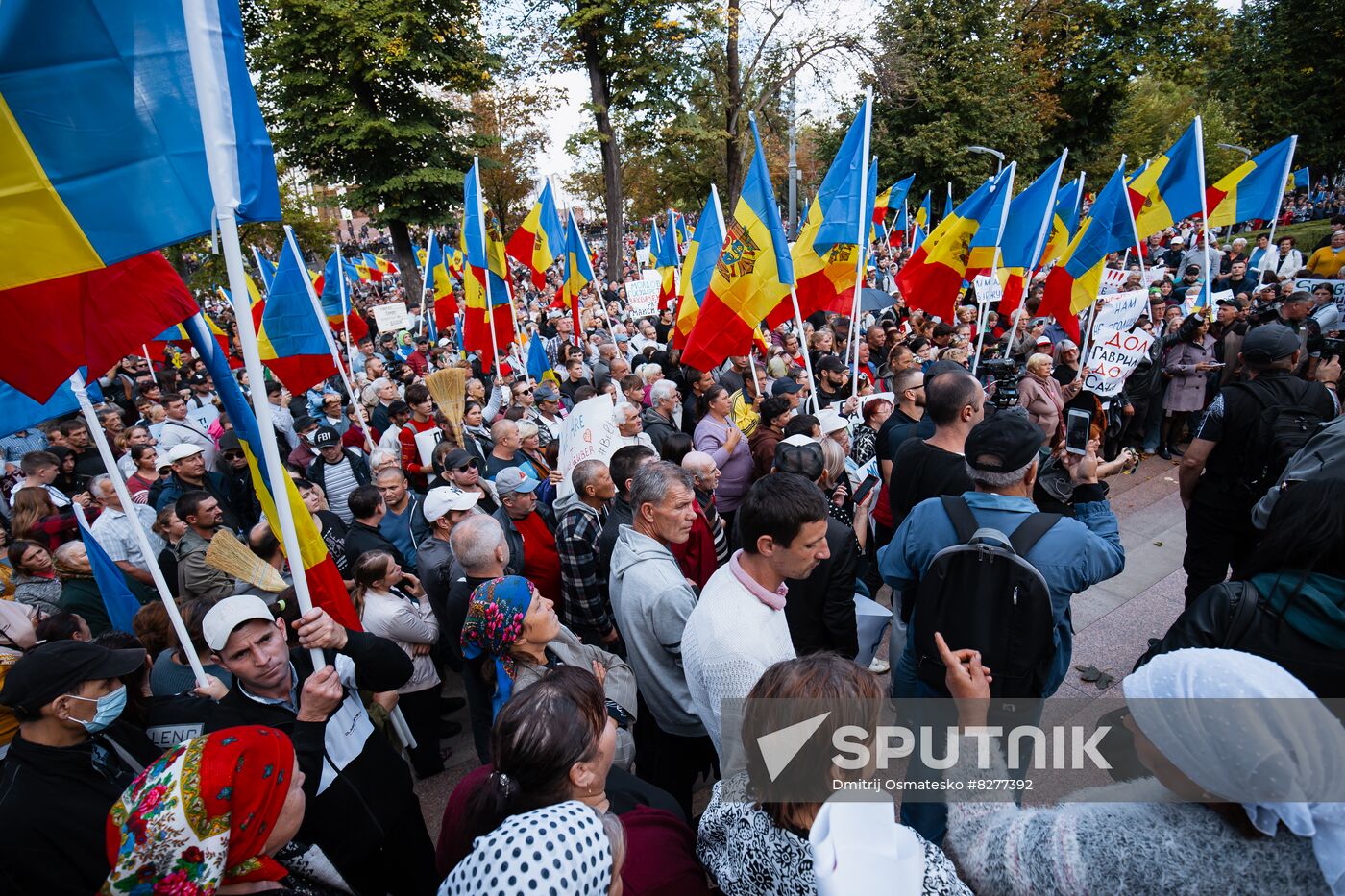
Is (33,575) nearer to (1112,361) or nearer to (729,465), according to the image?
(729,465)

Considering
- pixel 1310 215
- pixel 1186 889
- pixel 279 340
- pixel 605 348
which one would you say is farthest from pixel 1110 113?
pixel 1186 889

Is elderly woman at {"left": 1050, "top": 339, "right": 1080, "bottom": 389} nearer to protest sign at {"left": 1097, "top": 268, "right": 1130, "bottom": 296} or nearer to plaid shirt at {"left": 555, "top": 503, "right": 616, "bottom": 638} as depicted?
protest sign at {"left": 1097, "top": 268, "right": 1130, "bottom": 296}

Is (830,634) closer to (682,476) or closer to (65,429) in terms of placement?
(682,476)

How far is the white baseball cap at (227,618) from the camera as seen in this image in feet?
7.64

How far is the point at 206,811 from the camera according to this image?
1583 millimetres

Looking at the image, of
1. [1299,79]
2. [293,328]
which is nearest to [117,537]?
[293,328]

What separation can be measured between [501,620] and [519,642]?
99 mm

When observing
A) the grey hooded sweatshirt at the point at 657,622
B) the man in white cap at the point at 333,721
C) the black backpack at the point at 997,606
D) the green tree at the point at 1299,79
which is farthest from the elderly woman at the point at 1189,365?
the green tree at the point at 1299,79

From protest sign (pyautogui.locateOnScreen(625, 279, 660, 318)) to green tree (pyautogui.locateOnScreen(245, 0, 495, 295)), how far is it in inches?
463

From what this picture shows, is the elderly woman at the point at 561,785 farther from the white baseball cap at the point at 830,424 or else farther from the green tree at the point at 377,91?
the green tree at the point at 377,91

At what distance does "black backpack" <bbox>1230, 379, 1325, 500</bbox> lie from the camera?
12.5ft

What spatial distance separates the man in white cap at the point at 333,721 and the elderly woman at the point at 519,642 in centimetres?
46

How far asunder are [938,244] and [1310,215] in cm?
3210

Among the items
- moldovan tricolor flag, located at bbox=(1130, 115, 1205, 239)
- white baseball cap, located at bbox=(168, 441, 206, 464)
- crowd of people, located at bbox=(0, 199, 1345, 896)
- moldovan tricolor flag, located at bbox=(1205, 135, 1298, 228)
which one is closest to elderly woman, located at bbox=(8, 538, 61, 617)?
crowd of people, located at bbox=(0, 199, 1345, 896)
